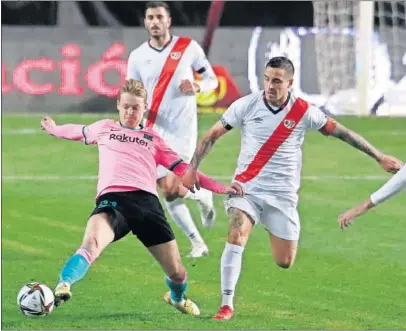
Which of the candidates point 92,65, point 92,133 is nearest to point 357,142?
point 92,133

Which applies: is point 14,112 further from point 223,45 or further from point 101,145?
point 101,145

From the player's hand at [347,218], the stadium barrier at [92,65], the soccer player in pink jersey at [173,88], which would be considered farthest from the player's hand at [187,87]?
the stadium barrier at [92,65]

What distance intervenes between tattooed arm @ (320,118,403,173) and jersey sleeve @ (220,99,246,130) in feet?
2.04

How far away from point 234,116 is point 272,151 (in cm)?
41

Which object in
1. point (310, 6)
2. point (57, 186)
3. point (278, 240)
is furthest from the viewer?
point (310, 6)

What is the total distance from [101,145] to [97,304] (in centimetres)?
131

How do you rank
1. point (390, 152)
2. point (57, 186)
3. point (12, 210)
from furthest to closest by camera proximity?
point (390, 152) → point (57, 186) → point (12, 210)

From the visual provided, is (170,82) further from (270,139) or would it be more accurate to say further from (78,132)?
(78,132)

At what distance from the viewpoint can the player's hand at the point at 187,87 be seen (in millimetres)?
11828

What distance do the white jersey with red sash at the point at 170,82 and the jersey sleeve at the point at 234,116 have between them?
250 cm

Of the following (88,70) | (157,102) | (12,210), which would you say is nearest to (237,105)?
(157,102)

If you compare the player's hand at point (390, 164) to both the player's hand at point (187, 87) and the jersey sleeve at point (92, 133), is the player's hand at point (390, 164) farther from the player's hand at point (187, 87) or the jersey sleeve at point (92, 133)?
the player's hand at point (187, 87)

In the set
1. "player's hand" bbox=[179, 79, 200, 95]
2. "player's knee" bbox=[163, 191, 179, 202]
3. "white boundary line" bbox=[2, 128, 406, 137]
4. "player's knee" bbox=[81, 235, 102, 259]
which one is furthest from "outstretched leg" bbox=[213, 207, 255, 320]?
"white boundary line" bbox=[2, 128, 406, 137]

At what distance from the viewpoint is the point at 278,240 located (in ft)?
33.0
